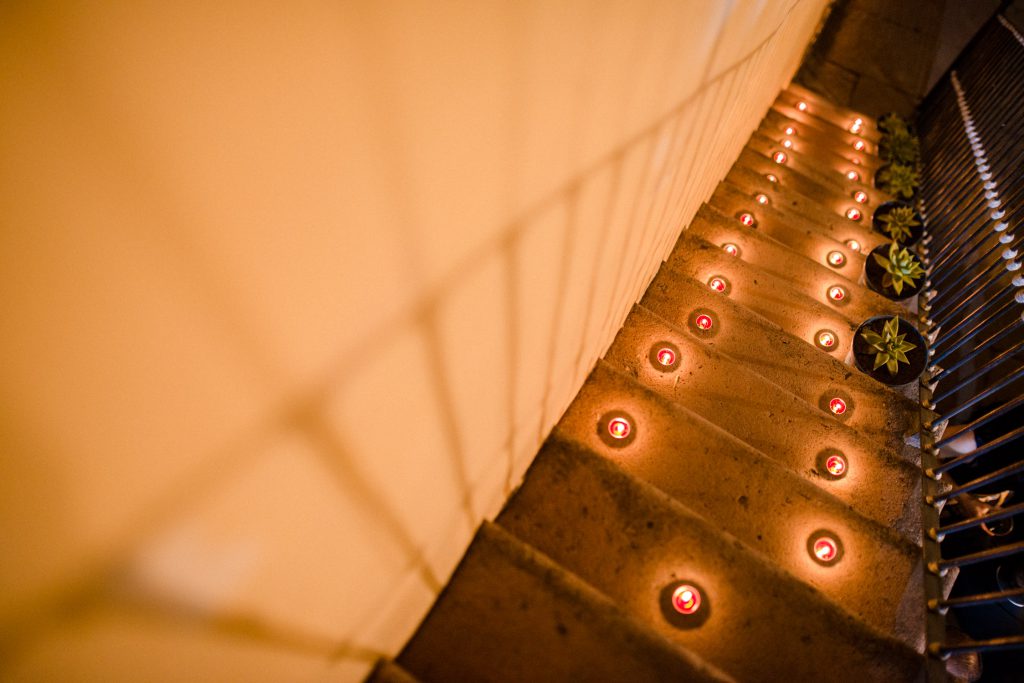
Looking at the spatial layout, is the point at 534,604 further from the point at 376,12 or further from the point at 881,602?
the point at 376,12

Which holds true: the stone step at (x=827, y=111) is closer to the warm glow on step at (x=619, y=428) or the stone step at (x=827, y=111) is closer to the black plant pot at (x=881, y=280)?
the black plant pot at (x=881, y=280)

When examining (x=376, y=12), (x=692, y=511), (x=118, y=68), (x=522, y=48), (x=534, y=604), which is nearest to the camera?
(x=118, y=68)

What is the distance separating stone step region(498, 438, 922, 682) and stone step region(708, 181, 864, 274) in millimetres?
2511

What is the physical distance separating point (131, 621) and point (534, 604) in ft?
4.33

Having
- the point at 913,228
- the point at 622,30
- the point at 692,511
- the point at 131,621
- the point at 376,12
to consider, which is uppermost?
the point at 913,228

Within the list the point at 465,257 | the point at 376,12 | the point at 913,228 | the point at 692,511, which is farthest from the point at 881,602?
the point at 913,228

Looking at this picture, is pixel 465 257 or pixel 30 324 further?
pixel 465 257

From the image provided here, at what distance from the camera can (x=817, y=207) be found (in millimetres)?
3793

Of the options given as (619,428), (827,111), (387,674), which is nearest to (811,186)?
(827,111)

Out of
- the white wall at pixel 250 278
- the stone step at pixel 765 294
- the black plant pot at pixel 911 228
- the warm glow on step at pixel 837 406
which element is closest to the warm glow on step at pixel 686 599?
the white wall at pixel 250 278

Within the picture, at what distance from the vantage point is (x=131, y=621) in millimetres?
499

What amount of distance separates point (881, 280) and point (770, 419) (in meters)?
1.74

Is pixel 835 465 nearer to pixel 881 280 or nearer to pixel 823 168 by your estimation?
pixel 881 280

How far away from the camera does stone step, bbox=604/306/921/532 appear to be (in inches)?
90.3
